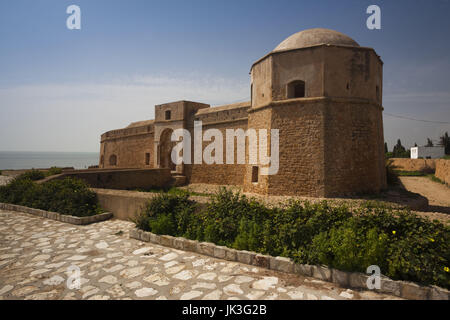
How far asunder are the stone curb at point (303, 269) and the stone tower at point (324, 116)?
22.3ft

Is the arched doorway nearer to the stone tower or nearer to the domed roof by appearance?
the stone tower

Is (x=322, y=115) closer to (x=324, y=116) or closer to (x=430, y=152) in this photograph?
(x=324, y=116)

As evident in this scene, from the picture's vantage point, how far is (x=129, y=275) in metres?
3.95

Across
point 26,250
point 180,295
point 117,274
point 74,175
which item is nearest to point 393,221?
point 180,295

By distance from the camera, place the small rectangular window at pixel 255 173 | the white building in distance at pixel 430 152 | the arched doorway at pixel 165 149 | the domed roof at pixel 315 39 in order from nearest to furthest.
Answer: the domed roof at pixel 315 39 < the small rectangular window at pixel 255 173 < the arched doorway at pixel 165 149 < the white building in distance at pixel 430 152

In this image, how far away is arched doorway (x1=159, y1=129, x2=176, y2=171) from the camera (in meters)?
21.7

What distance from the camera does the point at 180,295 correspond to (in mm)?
3365

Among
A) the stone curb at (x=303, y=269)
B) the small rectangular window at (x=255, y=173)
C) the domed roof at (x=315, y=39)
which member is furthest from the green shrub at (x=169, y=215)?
the domed roof at (x=315, y=39)

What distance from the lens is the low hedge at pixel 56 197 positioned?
7.50m

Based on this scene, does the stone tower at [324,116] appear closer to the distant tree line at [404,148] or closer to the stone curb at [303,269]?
the stone curb at [303,269]

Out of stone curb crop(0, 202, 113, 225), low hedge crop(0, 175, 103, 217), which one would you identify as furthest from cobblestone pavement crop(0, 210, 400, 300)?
low hedge crop(0, 175, 103, 217)

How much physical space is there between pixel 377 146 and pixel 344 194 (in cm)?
296

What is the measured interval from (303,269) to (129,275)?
102 inches

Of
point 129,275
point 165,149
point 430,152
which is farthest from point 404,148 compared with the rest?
point 129,275
